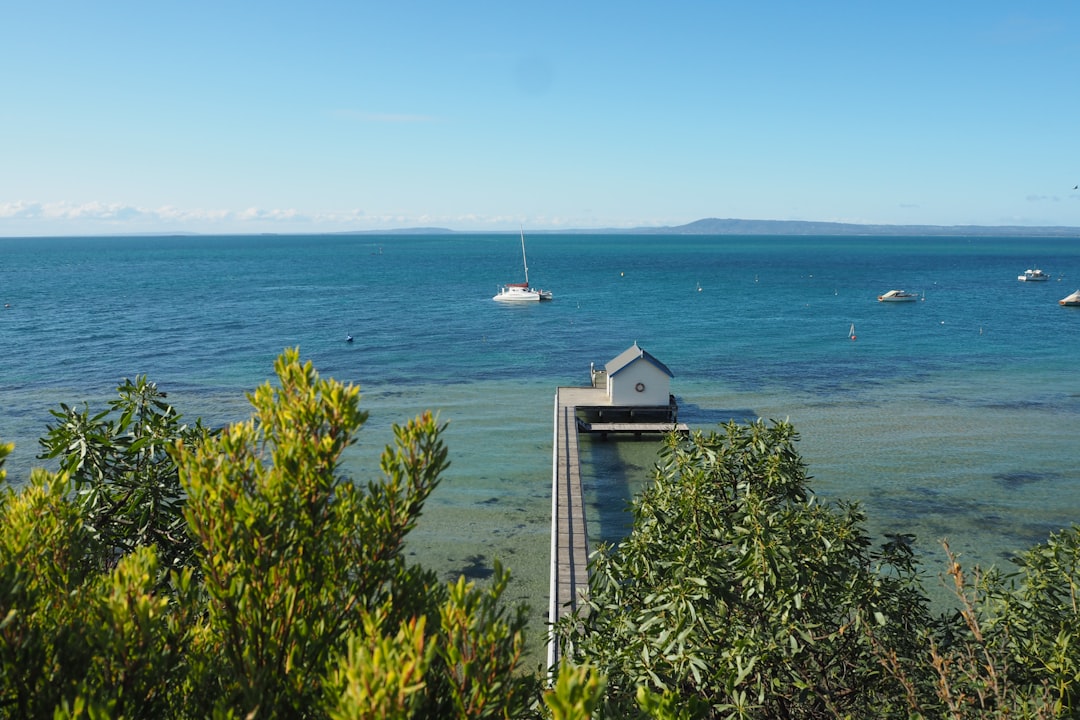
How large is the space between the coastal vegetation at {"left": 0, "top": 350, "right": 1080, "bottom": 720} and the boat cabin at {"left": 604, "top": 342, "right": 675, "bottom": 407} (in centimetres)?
2833

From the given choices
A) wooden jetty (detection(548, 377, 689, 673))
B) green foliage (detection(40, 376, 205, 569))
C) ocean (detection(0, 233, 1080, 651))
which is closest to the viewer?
green foliage (detection(40, 376, 205, 569))

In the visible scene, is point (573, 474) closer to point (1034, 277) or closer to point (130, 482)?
point (130, 482)

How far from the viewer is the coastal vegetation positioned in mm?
3992

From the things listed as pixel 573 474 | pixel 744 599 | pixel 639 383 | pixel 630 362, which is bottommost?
pixel 573 474

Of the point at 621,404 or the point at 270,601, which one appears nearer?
the point at 270,601

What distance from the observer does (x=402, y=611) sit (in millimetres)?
4766

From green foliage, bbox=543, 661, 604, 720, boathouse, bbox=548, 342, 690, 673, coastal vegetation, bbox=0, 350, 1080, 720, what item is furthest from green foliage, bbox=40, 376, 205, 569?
boathouse, bbox=548, 342, 690, 673

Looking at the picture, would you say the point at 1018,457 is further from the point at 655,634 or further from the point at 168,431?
the point at 168,431

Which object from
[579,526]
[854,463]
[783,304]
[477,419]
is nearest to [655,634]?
[579,526]

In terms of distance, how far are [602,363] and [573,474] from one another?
27.5m

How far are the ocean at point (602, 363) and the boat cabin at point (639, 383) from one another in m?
2.36

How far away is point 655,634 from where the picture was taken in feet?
24.4

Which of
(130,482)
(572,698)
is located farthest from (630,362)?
(572,698)

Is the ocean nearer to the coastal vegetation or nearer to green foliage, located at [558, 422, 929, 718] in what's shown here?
green foliage, located at [558, 422, 929, 718]
